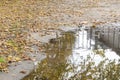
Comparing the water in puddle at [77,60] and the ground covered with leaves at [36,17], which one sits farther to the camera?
the ground covered with leaves at [36,17]

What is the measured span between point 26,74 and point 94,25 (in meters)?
6.83

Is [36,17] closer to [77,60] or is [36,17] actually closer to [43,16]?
[43,16]

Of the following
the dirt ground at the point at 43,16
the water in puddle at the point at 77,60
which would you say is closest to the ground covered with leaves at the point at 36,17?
the dirt ground at the point at 43,16

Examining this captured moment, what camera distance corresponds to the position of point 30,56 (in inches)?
389

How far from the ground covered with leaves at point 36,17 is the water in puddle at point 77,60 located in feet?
2.79

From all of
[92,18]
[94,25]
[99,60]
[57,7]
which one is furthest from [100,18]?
[99,60]

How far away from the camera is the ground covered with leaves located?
34.8 ft

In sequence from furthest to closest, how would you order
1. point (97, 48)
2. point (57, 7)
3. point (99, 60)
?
point (57, 7) → point (97, 48) → point (99, 60)

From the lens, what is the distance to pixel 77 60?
31.6 ft

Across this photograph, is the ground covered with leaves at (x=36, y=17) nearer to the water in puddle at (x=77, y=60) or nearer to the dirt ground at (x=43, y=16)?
the dirt ground at (x=43, y=16)

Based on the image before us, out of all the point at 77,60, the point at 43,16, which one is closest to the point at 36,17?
the point at 43,16

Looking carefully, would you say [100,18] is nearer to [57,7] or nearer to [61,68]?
[57,7]

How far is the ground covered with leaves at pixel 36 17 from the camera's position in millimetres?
10594

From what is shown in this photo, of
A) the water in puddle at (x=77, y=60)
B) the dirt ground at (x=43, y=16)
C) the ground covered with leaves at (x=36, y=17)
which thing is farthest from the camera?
the dirt ground at (x=43, y=16)
